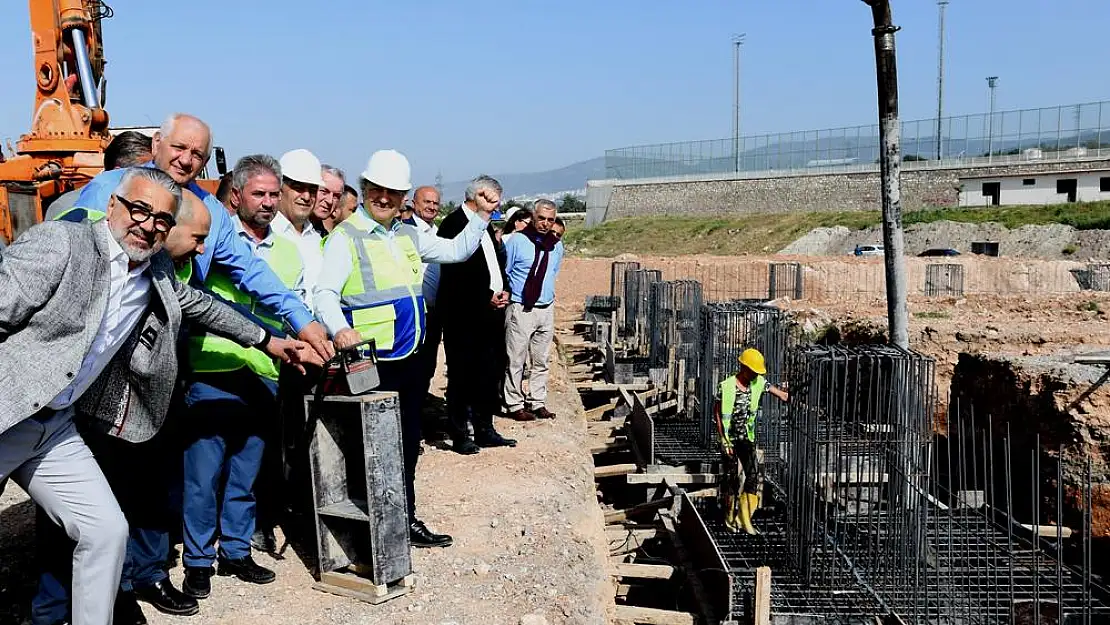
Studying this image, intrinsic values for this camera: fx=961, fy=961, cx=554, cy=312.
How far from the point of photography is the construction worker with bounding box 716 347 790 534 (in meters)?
6.46

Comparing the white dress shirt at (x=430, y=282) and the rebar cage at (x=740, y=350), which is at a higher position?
the white dress shirt at (x=430, y=282)

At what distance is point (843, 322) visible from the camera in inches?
530

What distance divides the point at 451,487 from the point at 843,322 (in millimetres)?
8972

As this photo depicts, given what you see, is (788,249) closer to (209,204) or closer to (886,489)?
(886,489)

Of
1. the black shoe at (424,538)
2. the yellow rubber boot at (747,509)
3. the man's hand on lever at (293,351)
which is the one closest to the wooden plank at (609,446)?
the yellow rubber boot at (747,509)

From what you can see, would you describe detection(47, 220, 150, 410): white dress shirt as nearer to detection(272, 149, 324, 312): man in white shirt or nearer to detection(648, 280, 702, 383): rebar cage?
detection(272, 149, 324, 312): man in white shirt

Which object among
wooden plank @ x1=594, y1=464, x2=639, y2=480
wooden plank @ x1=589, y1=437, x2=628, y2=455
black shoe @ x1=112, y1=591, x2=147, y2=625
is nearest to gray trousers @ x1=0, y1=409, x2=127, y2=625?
black shoe @ x1=112, y1=591, x2=147, y2=625

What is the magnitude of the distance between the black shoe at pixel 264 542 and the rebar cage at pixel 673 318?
6.09 metres

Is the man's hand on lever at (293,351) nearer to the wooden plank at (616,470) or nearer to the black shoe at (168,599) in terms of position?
the black shoe at (168,599)

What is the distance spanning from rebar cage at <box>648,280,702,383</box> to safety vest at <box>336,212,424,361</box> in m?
6.03

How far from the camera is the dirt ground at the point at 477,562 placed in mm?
3844

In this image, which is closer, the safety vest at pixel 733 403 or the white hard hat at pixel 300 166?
the white hard hat at pixel 300 166

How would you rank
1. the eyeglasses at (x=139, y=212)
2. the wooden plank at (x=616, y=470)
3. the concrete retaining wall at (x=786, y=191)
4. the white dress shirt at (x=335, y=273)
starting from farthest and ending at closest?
1. the concrete retaining wall at (x=786, y=191)
2. the wooden plank at (x=616, y=470)
3. the white dress shirt at (x=335, y=273)
4. the eyeglasses at (x=139, y=212)

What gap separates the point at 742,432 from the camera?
645cm
